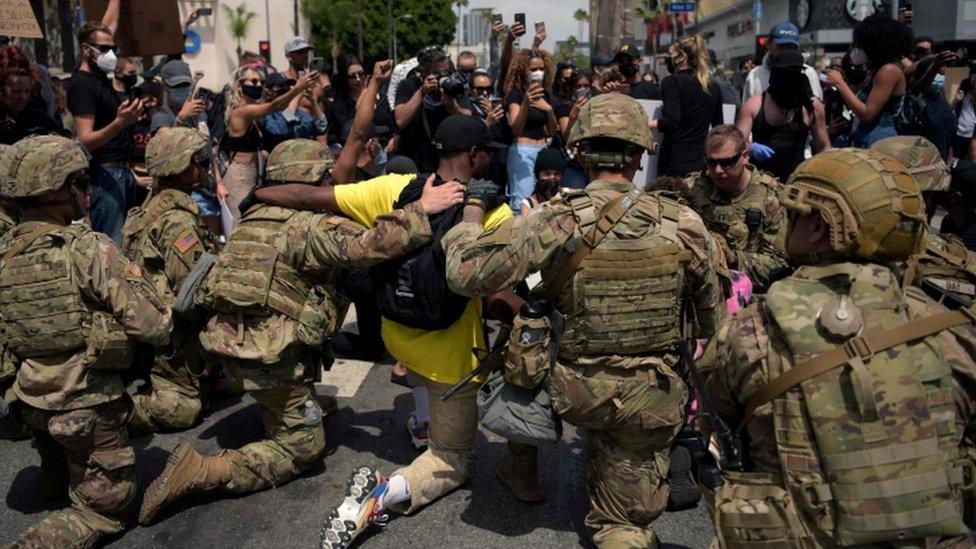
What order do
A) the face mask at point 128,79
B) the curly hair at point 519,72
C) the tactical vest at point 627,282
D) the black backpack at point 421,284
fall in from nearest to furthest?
1. the tactical vest at point 627,282
2. the black backpack at point 421,284
3. the face mask at point 128,79
4. the curly hair at point 519,72

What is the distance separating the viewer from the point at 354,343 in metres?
6.07

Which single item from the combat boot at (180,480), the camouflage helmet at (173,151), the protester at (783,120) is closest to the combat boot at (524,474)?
the combat boot at (180,480)

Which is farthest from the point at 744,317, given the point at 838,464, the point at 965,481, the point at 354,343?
the point at 354,343

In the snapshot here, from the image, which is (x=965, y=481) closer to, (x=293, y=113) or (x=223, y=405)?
(x=223, y=405)

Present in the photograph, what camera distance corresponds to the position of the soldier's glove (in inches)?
141

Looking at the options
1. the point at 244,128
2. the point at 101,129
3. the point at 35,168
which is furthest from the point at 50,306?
the point at 244,128

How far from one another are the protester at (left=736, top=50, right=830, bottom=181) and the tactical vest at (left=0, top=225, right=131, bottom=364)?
4.30 metres

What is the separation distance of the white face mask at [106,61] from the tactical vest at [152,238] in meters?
1.99

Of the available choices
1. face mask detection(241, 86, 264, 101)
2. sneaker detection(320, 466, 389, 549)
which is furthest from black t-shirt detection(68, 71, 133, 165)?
sneaker detection(320, 466, 389, 549)

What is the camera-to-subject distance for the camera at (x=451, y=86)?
6363mm

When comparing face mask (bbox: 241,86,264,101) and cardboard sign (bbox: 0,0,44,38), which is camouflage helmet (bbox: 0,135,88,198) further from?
face mask (bbox: 241,86,264,101)

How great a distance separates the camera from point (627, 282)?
3.13 m

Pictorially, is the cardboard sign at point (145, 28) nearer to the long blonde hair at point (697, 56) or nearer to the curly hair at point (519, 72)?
the curly hair at point (519, 72)

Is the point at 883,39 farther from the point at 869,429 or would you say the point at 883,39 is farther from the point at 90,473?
the point at 90,473
